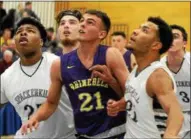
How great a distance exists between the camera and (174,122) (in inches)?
168

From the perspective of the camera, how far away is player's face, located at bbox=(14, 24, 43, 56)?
18.5 ft

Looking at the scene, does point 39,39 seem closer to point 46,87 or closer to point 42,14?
point 46,87

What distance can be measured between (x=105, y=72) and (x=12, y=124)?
5.42 metres

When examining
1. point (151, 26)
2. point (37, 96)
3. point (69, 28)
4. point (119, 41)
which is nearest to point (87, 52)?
point (151, 26)

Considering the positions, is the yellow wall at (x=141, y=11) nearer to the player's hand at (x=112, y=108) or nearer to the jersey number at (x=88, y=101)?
the jersey number at (x=88, y=101)

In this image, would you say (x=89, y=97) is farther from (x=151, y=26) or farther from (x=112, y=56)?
(x=151, y=26)

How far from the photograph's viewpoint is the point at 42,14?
16.6 metres

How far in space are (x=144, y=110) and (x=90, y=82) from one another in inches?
26.6

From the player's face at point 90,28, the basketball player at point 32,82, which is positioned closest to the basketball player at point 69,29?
the basketball player at point 32,82

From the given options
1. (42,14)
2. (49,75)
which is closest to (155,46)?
(49,75)

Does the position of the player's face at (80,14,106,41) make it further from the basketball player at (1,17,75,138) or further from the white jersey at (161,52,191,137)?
the white jersey at (161,52,191,137)

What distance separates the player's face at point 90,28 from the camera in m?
5.15

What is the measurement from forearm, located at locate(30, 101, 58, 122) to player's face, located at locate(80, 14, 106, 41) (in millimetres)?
774

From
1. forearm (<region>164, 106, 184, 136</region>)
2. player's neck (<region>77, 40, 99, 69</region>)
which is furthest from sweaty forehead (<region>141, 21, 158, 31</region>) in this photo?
forearm (<region>164, 106, 184, 136</region>)
